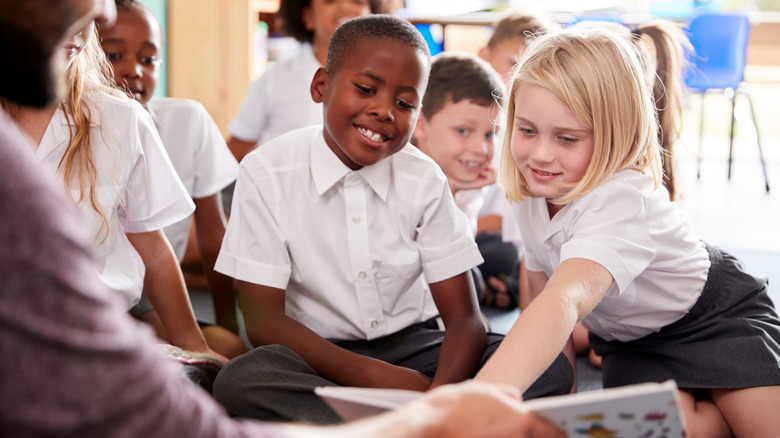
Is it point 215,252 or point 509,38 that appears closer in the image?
point 215,252

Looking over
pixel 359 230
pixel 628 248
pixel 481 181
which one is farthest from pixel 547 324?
pixel 481 181

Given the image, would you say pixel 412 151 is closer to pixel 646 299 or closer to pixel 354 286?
pixel 354 286

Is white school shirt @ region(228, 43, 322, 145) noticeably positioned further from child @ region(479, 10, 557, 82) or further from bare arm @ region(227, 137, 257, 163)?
child @ region(479, 10, 557, 82)

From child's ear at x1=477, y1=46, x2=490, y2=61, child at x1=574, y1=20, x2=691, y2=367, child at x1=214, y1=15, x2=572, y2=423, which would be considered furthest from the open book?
child's ear at x1=477, y1=46, x2=490, y2=61

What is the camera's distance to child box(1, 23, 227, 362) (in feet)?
3.75

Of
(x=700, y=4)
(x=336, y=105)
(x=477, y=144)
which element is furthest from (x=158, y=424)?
(x=700, y=4)

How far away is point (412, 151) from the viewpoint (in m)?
1.38

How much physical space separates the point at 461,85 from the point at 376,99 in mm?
563

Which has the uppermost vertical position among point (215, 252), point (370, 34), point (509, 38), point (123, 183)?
point (370, 34)

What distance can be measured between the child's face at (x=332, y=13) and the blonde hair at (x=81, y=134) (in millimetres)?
1076

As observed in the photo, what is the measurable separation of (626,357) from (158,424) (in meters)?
1.03

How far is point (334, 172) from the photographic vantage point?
4.27 feet

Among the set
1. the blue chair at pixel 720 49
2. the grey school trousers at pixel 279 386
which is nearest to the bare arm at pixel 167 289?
the grey school trousers at pixel 279 386

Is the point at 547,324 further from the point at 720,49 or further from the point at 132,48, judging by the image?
the point at 720,49
